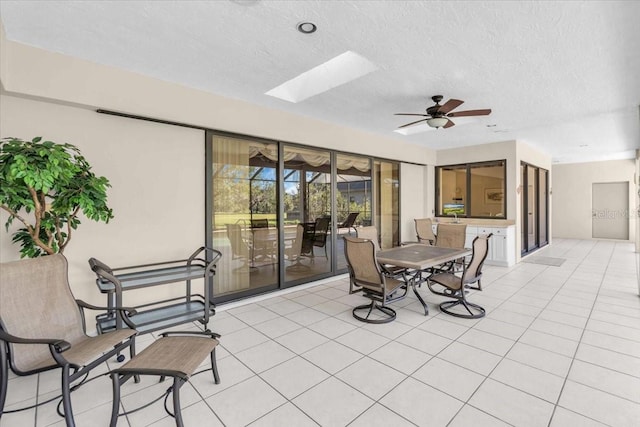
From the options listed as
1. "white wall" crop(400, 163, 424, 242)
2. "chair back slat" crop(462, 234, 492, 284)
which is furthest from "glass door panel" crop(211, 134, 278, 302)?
"white wall" crop(400, 163, 424, 242)

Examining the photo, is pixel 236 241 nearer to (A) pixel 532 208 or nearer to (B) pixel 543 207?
(A) pixel 532 208

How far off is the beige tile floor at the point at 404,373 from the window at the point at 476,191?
342 cm

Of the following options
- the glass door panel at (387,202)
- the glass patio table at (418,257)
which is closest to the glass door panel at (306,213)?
the glass patio table at (418,257)

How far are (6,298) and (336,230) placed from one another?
4222 mm

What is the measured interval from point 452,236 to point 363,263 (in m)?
2.41

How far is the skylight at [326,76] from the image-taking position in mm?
3248

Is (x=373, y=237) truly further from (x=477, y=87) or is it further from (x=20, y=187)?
(x=20, y=187)

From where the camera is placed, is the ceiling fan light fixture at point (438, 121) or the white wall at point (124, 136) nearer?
the white wall at point (124, 136)

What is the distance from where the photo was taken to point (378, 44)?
268cm

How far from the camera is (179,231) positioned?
3.63 m

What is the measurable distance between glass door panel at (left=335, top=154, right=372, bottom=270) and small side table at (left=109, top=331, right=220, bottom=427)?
353cm

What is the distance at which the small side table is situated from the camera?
67.6 inches

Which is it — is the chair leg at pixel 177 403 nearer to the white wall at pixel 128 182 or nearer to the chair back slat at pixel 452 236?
the white wall at pixel 128 182

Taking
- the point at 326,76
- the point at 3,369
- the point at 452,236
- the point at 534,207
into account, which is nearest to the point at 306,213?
the point at 326,76
